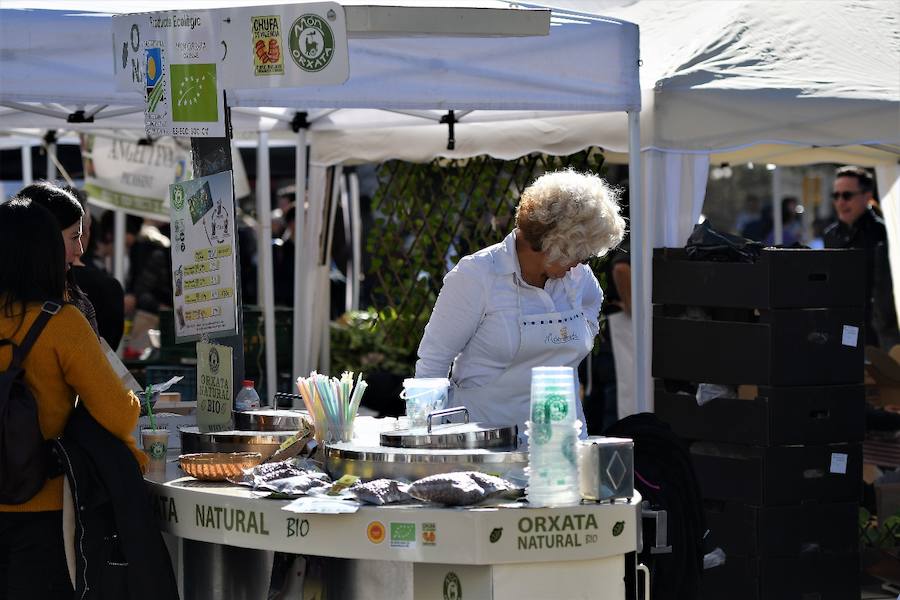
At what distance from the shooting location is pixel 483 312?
3.21 metres

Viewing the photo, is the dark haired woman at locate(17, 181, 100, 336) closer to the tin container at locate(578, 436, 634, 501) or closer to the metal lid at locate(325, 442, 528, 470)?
the metal lid at locate(325, 442, 528, 470)

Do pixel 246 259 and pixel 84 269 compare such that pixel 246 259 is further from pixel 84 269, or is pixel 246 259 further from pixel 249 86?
pixel 249 86

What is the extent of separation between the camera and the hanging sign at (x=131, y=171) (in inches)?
307

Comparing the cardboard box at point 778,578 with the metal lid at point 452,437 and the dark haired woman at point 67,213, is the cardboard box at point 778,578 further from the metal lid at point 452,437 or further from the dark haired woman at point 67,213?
the dark haired woman at point 67,213

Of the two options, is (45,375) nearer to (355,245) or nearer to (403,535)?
(403,535)

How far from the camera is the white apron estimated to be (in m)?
→ 3.23

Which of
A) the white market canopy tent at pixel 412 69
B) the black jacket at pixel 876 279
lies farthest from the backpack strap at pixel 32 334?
the black jacket at pixel 876 279

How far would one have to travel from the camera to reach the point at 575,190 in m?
3.12

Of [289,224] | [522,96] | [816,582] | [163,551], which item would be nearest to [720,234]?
[522,96]

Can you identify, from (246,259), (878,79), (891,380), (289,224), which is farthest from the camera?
(246,259)

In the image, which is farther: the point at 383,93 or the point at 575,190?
the point at 383,93

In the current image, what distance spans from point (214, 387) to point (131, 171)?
4785 millimetres

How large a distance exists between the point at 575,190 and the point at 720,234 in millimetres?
1468

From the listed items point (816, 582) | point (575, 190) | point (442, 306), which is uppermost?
point (575, 190)
